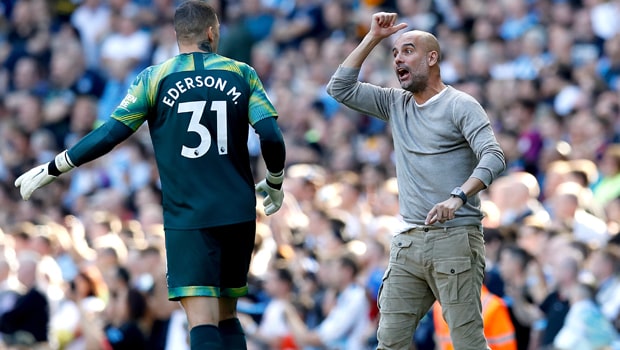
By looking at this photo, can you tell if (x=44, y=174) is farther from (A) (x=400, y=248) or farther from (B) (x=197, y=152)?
(A) (x=400, y=248)

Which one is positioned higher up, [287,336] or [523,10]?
[523,10]

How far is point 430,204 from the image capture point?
7.63 meters

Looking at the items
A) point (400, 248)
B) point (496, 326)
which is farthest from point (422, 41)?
point (496, 326)

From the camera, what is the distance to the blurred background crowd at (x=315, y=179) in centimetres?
1184

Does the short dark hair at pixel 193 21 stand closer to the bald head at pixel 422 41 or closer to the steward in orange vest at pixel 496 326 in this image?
the bald head at pixel 422 41

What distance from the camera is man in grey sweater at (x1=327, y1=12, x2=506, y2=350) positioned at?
24.8 ft

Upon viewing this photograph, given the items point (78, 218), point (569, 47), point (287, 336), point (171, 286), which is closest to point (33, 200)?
point (78, 218)

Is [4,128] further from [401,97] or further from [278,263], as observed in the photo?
[401,97]

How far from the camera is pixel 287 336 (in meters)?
12.2

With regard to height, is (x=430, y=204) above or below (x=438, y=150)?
below

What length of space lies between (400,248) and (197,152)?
1.35m

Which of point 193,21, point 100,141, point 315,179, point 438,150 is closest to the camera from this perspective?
point 100,141

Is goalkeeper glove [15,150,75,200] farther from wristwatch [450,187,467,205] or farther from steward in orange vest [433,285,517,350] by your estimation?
steward in orange vest [433,285,517,350]

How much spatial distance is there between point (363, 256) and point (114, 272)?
96.1 inches
